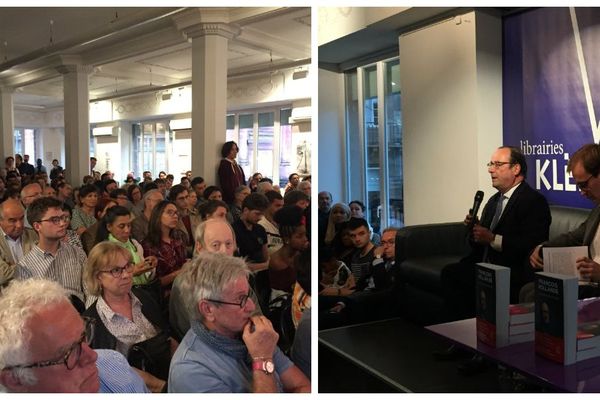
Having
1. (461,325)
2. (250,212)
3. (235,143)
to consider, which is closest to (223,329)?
(250,212)

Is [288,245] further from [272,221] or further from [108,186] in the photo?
[108,186]

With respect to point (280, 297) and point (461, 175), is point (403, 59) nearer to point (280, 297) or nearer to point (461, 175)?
point (461, 175)

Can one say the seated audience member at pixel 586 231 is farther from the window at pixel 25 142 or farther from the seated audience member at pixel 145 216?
the window at pixel 25 142

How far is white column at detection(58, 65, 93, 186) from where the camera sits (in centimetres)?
268

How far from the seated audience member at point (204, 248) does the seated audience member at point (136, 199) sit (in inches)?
14.7

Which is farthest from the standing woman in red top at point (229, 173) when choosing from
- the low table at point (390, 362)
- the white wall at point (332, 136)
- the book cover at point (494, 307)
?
the book cover at point (494, 307)

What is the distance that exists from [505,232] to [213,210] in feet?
7.14

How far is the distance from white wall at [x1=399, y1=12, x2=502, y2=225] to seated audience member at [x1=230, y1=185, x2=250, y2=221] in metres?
1.91

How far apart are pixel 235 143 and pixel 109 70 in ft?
2.66

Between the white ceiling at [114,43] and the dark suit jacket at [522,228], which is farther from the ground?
the white ceiling at [114,43]

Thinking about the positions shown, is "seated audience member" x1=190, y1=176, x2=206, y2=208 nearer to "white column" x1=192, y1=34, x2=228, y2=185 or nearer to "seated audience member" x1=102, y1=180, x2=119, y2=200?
"white column" x1=192, y1=34, x2=228, y2=185

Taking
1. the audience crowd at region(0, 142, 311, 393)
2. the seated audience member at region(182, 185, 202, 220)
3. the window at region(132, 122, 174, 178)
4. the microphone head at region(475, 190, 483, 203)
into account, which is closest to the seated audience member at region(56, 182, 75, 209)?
the audience crowd at region(0, 142, 311, 393)

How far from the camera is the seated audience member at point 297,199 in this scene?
2.61 m

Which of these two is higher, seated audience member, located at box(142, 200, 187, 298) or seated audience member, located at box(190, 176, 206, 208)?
seated audience member, located at box(190, 176, 206, 208)
